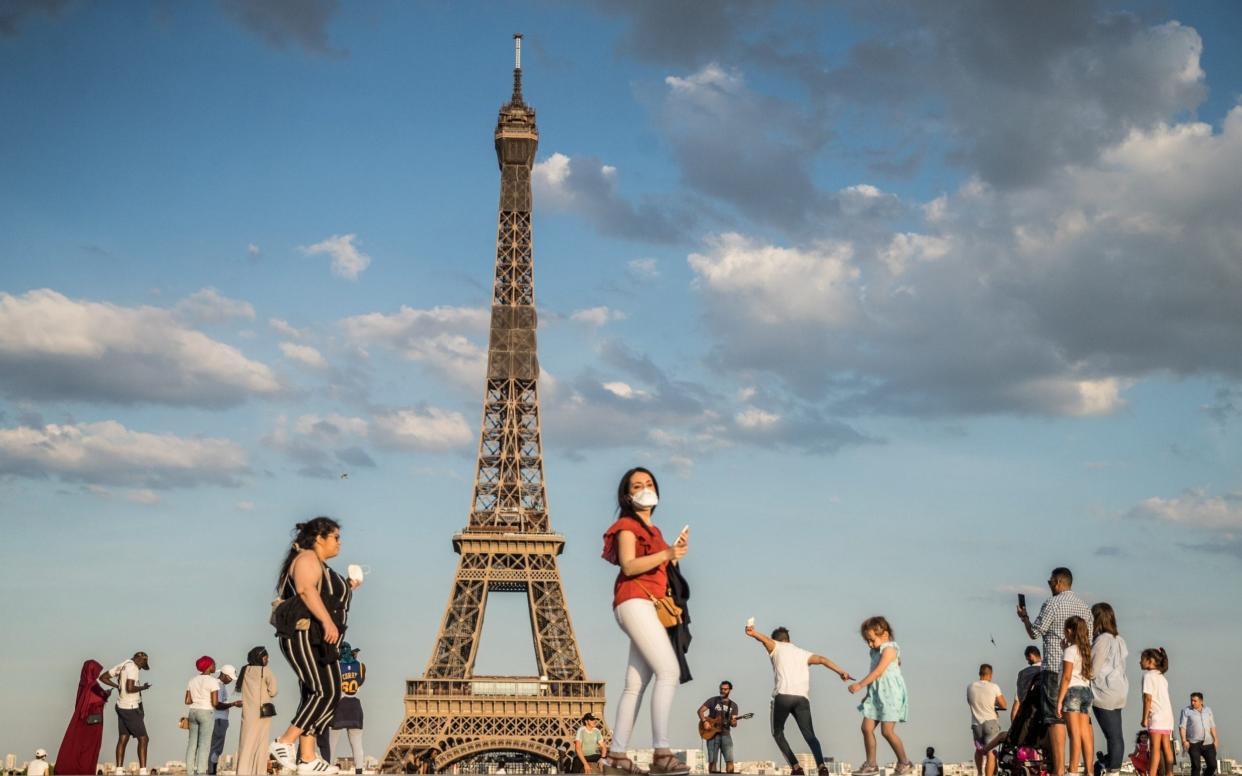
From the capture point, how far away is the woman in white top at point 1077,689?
1421cm

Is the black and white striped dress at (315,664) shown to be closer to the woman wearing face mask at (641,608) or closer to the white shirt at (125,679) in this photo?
the woman wearing face mask at (641,608)

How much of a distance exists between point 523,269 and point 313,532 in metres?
62.2

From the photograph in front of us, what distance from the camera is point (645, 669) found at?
11.9m

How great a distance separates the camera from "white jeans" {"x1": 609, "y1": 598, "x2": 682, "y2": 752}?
1177 centimetres

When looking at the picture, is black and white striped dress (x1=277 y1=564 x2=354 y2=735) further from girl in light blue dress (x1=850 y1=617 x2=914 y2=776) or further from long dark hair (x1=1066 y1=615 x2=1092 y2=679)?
long dark hair (x1=1066 y1=615 x2=1092 y2=679)

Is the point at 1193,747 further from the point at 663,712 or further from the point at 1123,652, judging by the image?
the point at 663,712

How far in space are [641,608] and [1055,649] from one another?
489cm

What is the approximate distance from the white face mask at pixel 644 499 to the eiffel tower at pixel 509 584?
50.3 m

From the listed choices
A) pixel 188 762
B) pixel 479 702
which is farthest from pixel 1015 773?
pixel 479 702

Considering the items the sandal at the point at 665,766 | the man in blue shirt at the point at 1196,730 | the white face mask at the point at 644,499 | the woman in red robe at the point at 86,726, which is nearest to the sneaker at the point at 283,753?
the sandal at the point at 665,766

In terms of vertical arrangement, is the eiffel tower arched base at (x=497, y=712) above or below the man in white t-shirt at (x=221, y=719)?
above

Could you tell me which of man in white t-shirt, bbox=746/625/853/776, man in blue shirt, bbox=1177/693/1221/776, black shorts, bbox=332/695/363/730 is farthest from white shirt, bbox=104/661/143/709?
man in blue shirt, bbox=1177/693/1221/776

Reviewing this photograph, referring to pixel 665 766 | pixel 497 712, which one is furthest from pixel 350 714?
pixel 497 712

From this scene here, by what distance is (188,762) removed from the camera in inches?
699
